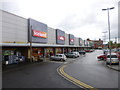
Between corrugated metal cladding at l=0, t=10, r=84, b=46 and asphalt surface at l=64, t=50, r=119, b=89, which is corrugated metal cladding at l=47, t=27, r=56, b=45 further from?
asphalt surface at l=64, t=50, r=119, b=89

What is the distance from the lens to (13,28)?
1520 centimetres

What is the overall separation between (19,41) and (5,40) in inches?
105

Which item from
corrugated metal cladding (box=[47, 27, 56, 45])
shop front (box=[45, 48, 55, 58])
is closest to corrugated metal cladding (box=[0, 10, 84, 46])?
corrugated metal cladding (box=[47, 27, 56, 45])

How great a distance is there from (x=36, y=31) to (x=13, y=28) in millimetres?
5429

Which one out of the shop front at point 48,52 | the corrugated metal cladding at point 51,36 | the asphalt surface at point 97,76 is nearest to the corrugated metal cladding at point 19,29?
the corrugated metal cladding at point 51,36

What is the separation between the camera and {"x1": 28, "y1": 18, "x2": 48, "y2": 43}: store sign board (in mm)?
18250

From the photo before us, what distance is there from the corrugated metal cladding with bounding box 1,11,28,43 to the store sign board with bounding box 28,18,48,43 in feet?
2.76

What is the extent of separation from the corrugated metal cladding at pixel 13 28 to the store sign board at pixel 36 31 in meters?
0.84

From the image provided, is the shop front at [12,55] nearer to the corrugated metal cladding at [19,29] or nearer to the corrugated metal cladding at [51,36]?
the corrugated metal cladding at [19,29]

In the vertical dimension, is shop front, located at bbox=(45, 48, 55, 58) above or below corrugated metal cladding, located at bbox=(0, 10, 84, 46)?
below

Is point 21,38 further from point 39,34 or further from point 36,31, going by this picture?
point 39,34

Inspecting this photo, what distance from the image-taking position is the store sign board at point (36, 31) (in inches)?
719

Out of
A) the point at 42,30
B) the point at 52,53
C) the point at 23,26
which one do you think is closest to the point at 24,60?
the point at 23,26

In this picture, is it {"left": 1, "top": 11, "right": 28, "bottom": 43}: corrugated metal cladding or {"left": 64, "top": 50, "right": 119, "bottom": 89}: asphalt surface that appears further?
{"left": 1, "top": 11, "right": 28, "bottom": 43}: corrugated metal cladding
